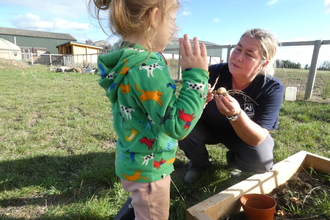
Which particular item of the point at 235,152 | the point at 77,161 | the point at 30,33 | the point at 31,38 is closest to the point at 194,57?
the point at 235,152

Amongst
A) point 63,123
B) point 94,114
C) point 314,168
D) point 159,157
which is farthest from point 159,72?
point 94,114

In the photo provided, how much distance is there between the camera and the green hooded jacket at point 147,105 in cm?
103

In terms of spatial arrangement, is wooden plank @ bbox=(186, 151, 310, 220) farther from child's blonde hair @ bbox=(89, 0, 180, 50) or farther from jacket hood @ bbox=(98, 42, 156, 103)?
child's blonde hair @ bbox=(89, 0, 180, 50)

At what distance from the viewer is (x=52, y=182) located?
90.1 inches

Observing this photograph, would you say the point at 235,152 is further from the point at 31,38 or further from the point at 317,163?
the point at 31,38

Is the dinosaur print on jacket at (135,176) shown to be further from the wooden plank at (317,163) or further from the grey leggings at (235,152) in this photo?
the wooden plank at (317,163)

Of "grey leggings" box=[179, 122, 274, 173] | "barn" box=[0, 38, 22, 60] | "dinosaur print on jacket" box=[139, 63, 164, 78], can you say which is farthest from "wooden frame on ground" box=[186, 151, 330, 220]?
"barn" box=[0, 38, 22, 60]

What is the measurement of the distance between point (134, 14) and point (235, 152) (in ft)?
5.63

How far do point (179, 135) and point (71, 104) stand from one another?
16.5 feet

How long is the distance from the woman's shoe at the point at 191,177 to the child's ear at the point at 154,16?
165 cm

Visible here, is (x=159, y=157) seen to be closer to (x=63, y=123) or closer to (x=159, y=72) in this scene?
(x=159, y=72)

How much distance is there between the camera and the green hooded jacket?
1031 mm

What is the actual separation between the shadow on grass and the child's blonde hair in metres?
1.43

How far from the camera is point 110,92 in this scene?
3.91 ft
